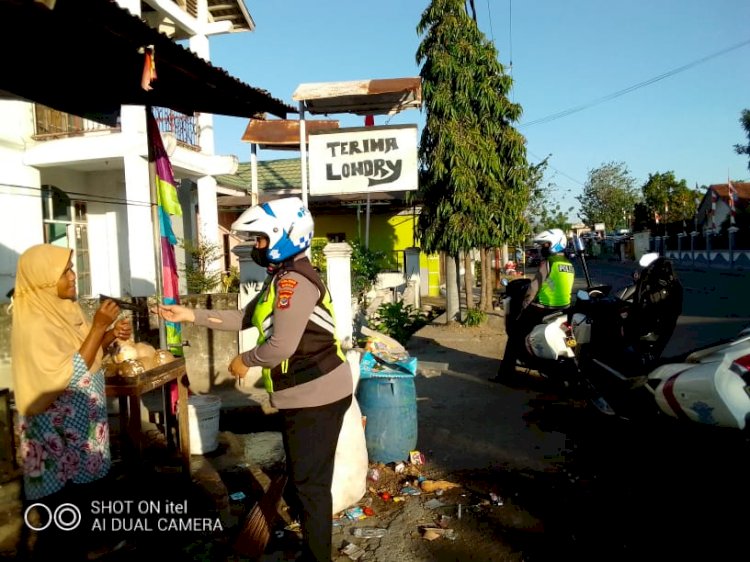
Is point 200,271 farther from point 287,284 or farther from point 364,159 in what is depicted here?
point 287,284

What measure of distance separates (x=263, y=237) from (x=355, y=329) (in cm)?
583

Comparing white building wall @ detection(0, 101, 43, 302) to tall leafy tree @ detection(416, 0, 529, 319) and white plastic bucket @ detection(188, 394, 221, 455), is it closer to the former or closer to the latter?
white plastic bucket @ detection(188, 394, 221, 455)

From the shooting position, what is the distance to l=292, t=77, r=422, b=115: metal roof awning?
812cm

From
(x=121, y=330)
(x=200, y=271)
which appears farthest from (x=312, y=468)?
(x=200, y=271)

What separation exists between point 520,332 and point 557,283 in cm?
73

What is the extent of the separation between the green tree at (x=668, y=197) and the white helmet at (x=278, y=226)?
51382 mm

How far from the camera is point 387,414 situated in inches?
173

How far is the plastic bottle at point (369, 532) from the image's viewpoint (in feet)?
11.5

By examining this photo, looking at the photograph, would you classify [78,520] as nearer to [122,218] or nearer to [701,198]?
[122,218]

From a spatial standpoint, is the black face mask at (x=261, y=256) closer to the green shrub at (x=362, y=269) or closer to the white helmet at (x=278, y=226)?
the white helmet at (x=278, y=226)

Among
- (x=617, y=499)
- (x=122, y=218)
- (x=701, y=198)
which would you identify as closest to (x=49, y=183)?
(x=122, y=218)

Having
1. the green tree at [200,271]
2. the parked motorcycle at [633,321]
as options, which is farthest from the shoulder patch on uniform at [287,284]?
the green tree at [200,271]

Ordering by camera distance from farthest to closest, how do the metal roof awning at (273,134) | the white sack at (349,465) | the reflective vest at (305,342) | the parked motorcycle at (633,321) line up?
1. the metal roof awning at (273,134)
2. the parked motorcycle at (633,321)
3. the white sack at (349,465)
4. the reflective vest at (305,342)

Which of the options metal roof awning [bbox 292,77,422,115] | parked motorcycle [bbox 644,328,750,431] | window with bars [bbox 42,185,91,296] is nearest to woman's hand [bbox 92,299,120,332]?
parked motorcycle [bbox 644,328,750,431]
